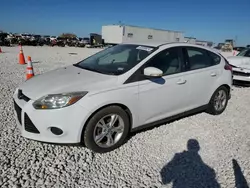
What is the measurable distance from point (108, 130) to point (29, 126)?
1.07m

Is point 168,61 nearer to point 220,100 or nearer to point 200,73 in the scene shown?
point 200,73

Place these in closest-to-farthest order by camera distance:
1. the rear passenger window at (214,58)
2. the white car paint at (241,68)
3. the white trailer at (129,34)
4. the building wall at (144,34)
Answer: the rear passenger window at (214,58), the white car paint at (241,68), the white trailer at (129,34), the building wall at (144,34)

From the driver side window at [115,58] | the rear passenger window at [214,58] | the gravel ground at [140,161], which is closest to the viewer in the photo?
the gravel ground at [140,161]

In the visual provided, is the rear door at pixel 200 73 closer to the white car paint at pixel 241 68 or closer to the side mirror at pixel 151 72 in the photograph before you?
the side mirror at pixel 151 72

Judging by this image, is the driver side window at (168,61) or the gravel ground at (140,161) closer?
the gravel ground at (140,161)

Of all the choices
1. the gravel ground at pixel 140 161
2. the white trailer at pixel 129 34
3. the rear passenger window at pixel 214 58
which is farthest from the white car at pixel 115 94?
the white trailer at pixel 129 34

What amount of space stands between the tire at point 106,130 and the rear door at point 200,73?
1.49 metres

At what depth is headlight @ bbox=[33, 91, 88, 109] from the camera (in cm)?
266


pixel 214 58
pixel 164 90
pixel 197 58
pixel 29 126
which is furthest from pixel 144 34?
pixel 29 126

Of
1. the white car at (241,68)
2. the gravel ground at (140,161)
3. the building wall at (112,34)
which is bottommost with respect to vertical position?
the gravel ground at (140,161)

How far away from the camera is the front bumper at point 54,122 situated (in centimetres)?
264

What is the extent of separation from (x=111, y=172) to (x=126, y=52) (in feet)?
7.08

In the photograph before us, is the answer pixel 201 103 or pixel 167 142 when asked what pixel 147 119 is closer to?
pixel 167 142

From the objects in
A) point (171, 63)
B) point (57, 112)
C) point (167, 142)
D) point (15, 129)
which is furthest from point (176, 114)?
point (15, 129)
